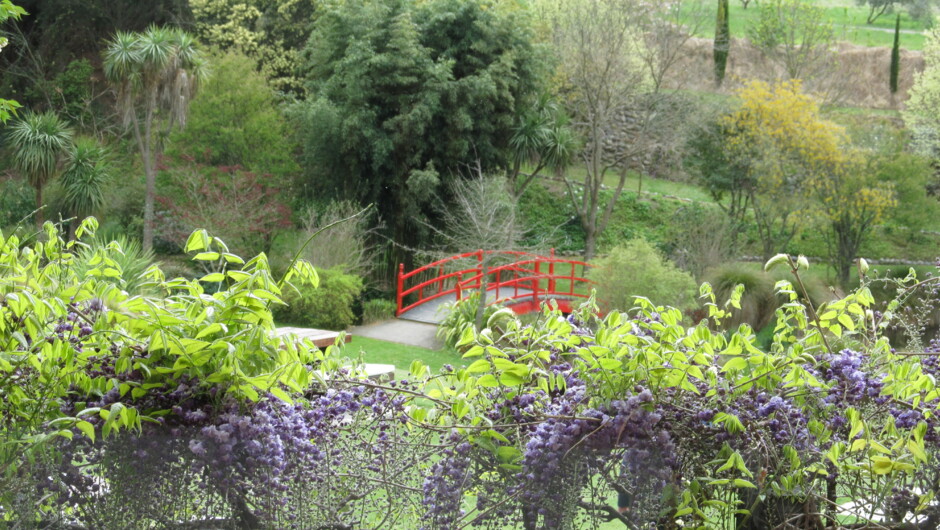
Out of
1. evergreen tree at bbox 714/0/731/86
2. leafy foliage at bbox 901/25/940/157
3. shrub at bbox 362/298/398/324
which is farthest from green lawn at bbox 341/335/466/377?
evergreen tree at bbox 714/0/731/86

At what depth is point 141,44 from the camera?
16.6 meters

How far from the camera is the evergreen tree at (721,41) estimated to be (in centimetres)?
2783

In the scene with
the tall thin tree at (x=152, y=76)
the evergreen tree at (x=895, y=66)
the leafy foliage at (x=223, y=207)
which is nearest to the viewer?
the tall thin tree at (x=152, y=76)

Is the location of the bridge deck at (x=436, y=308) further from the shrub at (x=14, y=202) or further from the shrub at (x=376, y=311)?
the shrub at (x=14, y=202)

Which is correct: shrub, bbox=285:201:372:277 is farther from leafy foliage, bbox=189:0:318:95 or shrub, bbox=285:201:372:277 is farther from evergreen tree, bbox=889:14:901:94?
evergreen tree, bbox=889:14:901:94

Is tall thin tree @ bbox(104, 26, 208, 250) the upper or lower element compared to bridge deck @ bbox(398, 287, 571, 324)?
upper

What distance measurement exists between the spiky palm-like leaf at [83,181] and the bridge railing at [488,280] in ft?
17.5

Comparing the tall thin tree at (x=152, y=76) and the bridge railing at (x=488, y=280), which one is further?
the tall thin tree at (x=152, y=76)

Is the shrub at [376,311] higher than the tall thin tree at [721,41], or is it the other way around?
the tall thin tree at [721,41]

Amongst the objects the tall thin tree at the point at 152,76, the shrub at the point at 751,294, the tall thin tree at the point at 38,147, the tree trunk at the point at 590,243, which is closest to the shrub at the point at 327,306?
the tall thin tree at the point at 152,76

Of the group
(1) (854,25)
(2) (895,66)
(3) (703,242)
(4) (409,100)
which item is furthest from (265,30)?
(1) (854,25)

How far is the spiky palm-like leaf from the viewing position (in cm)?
1548

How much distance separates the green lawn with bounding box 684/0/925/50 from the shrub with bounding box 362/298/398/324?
1871 cm

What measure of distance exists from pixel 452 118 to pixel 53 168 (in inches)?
284
